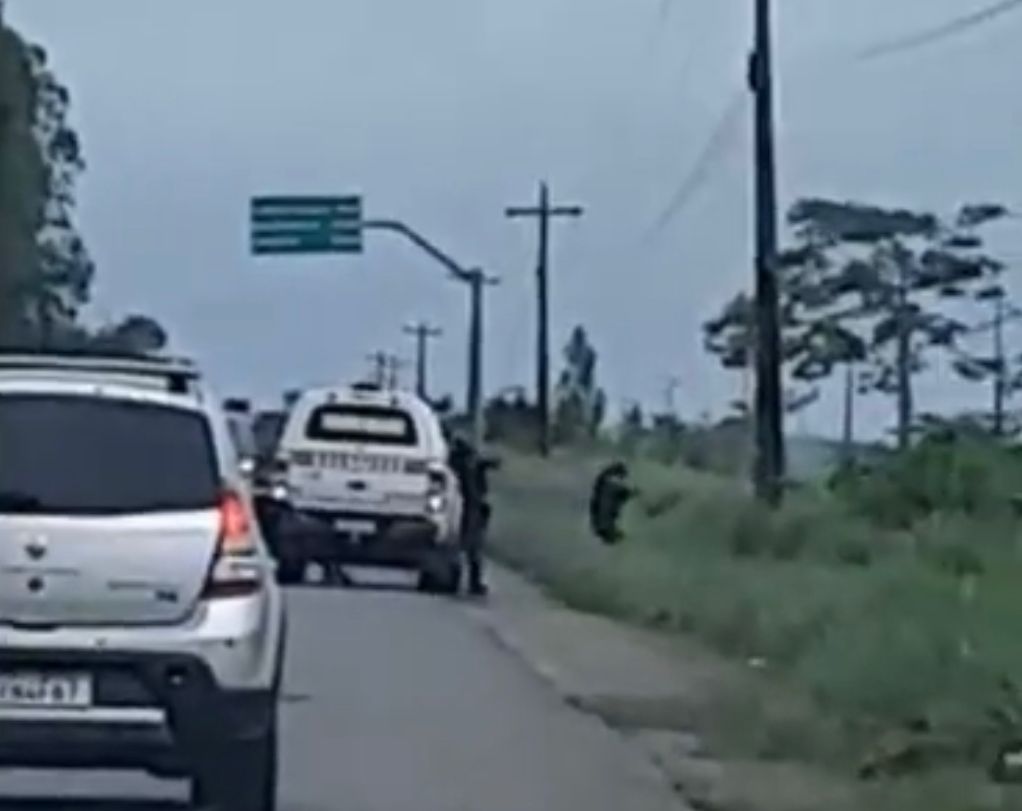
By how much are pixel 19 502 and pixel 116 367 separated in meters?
1.26

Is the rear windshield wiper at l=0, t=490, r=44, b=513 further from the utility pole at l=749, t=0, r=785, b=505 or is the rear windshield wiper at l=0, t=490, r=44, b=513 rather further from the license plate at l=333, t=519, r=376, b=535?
the utility pole at l=749, t=0, r=785, b=505

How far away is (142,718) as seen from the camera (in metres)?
15.7

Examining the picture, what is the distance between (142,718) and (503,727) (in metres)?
7.87

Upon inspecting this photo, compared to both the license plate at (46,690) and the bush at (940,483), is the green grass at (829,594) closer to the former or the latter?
the bush at (940,483)

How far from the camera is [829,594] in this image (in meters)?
31.6

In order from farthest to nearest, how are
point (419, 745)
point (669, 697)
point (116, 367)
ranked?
1. point (669, 697)
2. point (419, 745)
3. point (116, 367)

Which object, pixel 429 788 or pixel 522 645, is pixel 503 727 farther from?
pixel 522 645

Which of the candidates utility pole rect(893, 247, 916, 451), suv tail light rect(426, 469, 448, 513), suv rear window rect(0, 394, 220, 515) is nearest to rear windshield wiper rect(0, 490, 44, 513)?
suv rear window rect(0, 394, 220, 515)

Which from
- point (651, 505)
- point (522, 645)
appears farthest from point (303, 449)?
point (651, 505)

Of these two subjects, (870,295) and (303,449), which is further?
(870,295)

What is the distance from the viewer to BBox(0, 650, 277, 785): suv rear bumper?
15.6 meters

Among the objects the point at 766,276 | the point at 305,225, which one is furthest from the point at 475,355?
the point at 766,276

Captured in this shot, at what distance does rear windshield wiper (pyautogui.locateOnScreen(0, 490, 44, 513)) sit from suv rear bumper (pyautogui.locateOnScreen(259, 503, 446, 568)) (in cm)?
2486

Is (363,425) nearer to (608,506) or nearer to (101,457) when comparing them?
(608,506)
